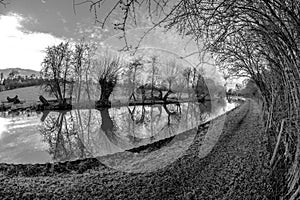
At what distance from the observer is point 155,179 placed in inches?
190

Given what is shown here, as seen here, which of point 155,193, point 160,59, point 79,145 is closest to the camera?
point 155,193

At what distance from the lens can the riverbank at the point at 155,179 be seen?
4.21m

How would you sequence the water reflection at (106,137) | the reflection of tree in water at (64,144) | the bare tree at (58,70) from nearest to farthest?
the reflection of tree in water at (64,144) → the water reflection at (106,137) → the bare tree at (58,70)

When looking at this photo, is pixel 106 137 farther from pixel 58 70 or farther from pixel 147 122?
pixel 58 70

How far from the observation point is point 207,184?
4.50m

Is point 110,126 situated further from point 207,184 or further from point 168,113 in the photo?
point 207,184

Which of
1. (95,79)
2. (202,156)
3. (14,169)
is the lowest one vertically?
(14,169)

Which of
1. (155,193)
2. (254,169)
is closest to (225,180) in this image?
(254,169)

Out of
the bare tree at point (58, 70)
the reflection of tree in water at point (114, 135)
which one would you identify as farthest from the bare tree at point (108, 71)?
the bare tree at point (58, 70)

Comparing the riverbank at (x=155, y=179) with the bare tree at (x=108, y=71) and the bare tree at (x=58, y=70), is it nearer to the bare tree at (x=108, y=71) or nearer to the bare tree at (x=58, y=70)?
the bare tree at (x=108, y=71)

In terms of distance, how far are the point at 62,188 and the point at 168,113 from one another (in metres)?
11.2

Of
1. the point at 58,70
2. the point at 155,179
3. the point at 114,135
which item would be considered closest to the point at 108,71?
the point at 114,135

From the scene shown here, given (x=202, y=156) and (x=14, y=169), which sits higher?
(x=202, y=156)

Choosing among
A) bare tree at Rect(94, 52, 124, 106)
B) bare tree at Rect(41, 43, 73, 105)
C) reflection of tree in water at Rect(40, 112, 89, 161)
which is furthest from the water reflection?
bare tree at Rect(41, 43, 73, 105)
